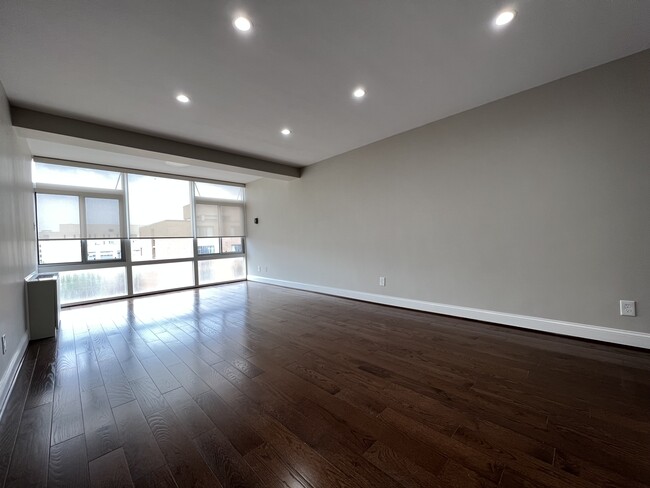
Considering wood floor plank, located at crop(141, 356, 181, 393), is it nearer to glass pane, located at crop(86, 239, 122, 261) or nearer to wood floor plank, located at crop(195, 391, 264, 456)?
wood floor plank, located at crop(195, 391, 264, 456)

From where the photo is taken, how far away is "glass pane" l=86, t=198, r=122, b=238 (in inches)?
185

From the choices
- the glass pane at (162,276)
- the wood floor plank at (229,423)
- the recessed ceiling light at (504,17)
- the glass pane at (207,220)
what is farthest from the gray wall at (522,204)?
the glass pane at (162,276)

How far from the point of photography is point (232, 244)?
6941mm

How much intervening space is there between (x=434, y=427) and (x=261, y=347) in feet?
5.66

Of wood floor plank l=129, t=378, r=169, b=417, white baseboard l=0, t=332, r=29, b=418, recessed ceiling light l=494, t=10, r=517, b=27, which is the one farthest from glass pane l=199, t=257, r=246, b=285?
recessed ceiling light l=494, t=10, r=517, b=27

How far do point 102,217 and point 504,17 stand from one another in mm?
6348

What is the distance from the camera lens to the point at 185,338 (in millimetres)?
2900

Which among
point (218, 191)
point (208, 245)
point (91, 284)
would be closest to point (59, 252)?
point (91, 284)

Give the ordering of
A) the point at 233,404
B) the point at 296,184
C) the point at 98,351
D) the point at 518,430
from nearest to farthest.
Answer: the point at 518,430 < the point at 233,404 < the point at 98,351 < the point at 296,184

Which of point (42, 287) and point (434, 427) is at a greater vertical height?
point (42, 287)

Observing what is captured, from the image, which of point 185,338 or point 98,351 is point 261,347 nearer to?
point 185,338

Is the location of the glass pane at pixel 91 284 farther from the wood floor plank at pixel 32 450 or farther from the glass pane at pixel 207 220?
the wood floor plank at pixel 32 450

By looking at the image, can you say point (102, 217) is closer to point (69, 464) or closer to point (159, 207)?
point (159, 207)

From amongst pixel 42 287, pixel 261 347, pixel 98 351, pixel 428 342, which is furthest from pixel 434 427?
pixel 42 287
